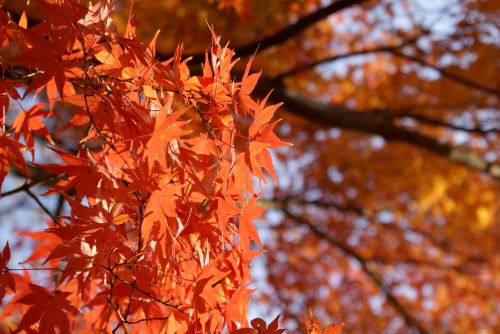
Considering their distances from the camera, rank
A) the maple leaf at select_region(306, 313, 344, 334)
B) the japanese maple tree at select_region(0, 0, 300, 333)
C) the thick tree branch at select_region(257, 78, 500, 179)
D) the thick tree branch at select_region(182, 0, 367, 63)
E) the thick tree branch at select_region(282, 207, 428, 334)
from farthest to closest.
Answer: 1. the thick tree branch at select_region(282, 207, 428, 334)
2. the thick tree branch at select_region(257, 78, 500, 179)
3. the thick tree branch at select_region(182, 0, 367, 63)
4. the maple leaf at select_region(306, 313, 344, 334)
5. the japanese maple tree at select_region(0, 0, 300, 333)

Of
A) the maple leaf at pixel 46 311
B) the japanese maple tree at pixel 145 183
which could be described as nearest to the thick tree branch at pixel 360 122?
the japanese maple tree at pixel 145 183

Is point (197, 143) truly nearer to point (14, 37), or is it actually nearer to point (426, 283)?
point (14, 37)

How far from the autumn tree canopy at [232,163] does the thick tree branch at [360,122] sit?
0.04ft

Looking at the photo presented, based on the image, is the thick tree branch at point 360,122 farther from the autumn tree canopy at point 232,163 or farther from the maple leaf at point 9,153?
the maple leaf at point 9,153

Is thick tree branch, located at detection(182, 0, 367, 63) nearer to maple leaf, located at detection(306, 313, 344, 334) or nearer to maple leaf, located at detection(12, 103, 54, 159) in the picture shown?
maple leaf, located at detection(12, 103, 54, 159)

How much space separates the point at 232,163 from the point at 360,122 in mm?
2962

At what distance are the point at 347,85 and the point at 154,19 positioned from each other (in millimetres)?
3911

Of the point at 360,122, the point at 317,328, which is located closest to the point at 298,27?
the point at 360,122

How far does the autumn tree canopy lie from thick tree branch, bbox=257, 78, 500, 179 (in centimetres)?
1

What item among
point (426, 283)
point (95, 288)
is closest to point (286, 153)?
point (426, 283)

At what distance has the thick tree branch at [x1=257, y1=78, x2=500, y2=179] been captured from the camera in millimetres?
4215

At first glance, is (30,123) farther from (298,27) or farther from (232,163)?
(298,27)

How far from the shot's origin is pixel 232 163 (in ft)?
5.22

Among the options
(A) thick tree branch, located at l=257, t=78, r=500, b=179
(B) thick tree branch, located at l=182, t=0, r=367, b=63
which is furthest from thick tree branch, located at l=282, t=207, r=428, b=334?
(B) thick tree branch, located at l=182, t=0, r=367, b=63
